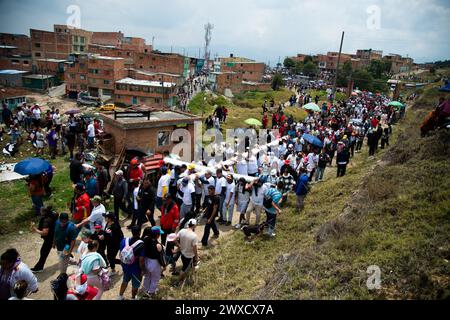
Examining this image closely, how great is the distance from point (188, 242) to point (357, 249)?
132 inches

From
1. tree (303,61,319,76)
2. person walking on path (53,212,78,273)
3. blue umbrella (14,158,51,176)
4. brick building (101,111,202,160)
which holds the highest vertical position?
tree (303,61,319,76)

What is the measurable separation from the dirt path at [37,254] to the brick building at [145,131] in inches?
156

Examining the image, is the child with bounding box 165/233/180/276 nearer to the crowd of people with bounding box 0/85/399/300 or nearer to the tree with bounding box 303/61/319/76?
the crowd of people with bounding box 0/85/399/300

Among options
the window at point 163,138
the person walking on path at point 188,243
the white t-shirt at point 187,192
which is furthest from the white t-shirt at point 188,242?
the window at point 163,138

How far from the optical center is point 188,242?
639cm

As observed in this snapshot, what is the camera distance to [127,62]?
65.7m

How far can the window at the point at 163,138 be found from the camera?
44.6 ft

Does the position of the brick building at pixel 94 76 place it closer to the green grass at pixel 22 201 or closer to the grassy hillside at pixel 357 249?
the green grass at pixel 22 201

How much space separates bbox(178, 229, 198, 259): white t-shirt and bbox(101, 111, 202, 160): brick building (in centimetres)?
702

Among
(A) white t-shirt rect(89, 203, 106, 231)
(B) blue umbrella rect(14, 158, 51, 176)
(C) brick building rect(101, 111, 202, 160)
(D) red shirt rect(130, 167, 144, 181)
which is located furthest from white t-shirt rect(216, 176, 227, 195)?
(B) blue umbrella rect(14, 158, 51, 176)

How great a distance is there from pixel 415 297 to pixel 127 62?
6910cm

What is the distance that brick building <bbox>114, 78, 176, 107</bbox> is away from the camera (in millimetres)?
49922

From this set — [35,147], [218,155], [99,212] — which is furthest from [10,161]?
[99,212]
